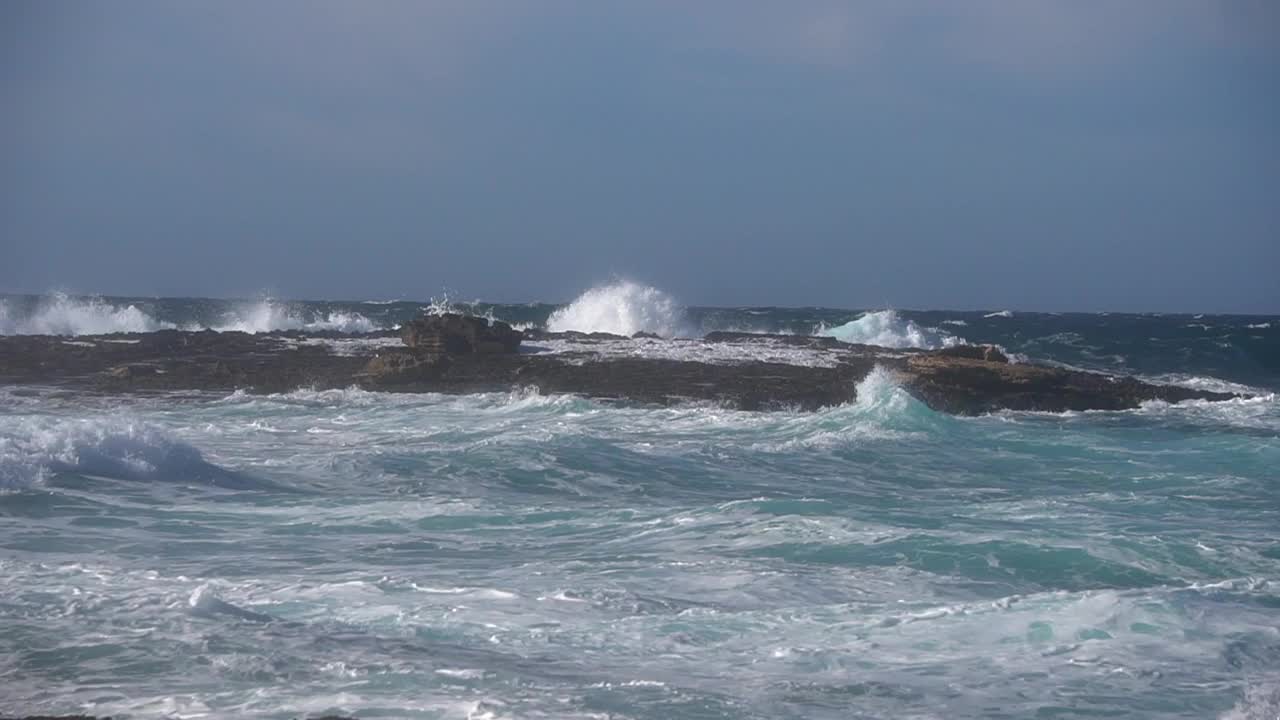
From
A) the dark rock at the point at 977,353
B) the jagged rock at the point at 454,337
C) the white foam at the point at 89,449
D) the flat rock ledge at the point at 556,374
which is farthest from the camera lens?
the jagged rock at the point at 454,337

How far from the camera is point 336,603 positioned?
7.72 meters

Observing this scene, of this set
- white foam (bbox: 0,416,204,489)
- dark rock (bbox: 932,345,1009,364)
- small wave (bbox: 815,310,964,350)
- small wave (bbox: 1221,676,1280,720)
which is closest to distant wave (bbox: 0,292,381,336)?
small wave (bbox: 815,310,964,350)

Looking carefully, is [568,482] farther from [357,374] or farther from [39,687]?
[357,374]

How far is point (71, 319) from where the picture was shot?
Result: 45.2m

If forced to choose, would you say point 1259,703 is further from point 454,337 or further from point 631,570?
point 454,337

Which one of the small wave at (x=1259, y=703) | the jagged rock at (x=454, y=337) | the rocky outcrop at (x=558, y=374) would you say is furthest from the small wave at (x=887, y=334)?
the small wave at (x=1259, y=703)

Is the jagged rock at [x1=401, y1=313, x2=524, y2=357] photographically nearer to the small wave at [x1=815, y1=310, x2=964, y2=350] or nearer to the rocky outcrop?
the rocky outcrop

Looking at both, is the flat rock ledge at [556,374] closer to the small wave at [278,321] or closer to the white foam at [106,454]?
the white foam at [106,454]

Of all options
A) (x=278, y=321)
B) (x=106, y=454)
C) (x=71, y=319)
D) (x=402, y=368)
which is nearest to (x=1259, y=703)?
(x=106, y=454)

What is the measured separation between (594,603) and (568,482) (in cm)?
567

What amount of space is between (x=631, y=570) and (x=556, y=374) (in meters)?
15.2

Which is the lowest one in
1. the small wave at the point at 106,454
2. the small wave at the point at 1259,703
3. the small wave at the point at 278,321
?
the small wave at the point at 1259,703

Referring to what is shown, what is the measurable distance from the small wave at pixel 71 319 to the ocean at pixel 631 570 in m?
26.6

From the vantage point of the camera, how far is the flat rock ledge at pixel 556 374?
22.3 meters
